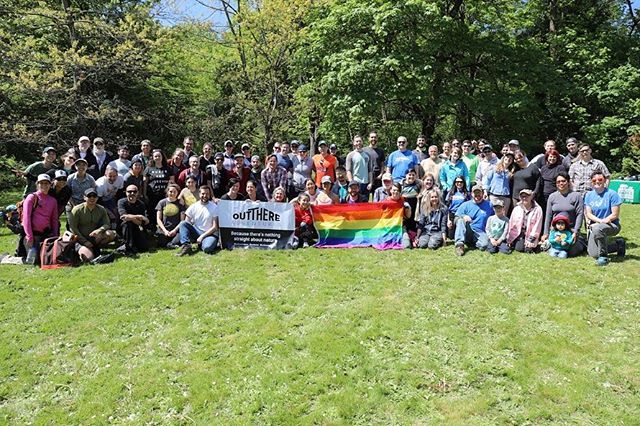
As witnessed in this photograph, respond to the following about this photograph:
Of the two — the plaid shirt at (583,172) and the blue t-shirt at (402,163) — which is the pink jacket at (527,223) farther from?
the blue t-shirt at (402,163)

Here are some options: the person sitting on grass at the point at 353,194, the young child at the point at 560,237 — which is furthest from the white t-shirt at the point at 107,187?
the young child at the point at 560,237

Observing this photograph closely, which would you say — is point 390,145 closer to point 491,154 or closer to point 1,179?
point 491,154

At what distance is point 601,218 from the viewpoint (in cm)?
850

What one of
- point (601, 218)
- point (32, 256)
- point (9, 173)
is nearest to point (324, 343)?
point (601, 218)

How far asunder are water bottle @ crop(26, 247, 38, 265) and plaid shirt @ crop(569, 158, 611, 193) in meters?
10.4

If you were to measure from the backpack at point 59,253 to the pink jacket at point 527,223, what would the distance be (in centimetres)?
833

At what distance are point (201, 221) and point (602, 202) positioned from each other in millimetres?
7713

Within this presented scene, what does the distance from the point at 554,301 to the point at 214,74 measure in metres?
21.1

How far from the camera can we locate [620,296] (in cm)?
687

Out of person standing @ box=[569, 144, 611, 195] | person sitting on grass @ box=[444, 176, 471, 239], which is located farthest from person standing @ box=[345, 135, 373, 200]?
person standing @ box=[569, 144, 611, 195]

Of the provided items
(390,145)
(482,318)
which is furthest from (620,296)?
(390,145)

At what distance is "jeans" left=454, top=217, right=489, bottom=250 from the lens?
9359mm

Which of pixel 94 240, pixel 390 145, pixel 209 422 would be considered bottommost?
pixel 209 422

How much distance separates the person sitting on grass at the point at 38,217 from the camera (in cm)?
855
